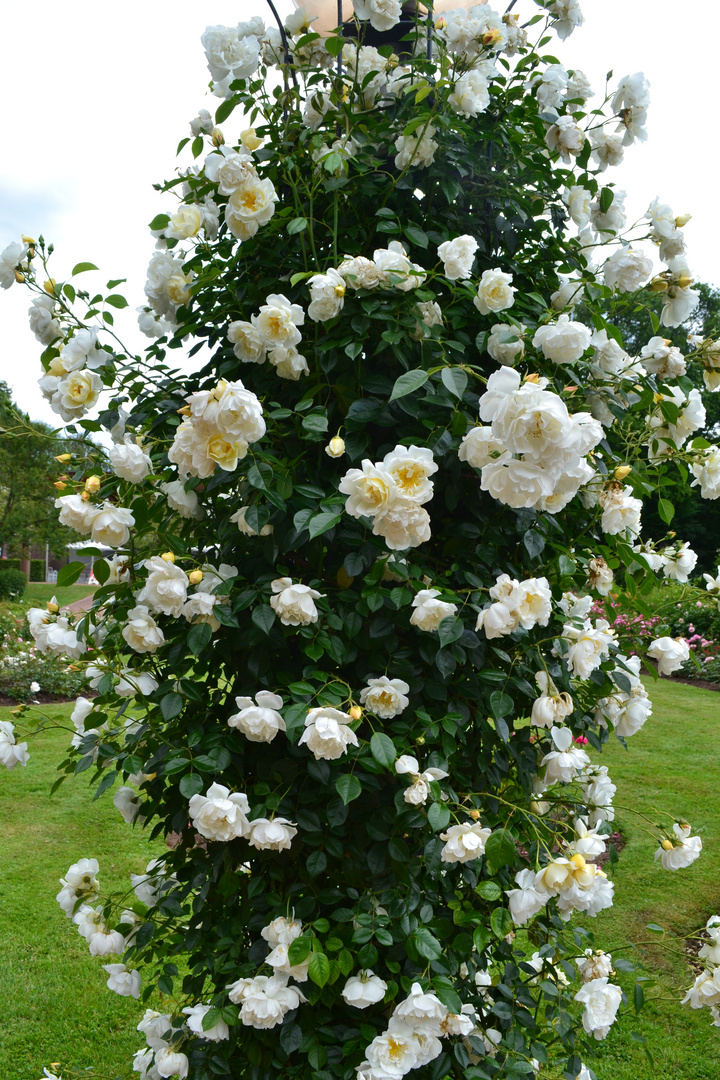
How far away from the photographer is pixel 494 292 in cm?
144

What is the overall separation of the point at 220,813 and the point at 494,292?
1038mm

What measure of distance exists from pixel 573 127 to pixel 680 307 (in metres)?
0.43

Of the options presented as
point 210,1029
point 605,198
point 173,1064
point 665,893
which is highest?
point 605,198

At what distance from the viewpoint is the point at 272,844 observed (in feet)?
4.37

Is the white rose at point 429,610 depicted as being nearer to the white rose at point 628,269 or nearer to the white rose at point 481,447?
the white rose at point 481,447

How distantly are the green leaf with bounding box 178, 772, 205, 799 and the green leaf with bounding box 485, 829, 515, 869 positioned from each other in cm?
50

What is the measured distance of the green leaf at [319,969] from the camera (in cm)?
127

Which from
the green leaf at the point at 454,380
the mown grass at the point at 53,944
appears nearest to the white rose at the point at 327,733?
the green leaf at the point at 454,380

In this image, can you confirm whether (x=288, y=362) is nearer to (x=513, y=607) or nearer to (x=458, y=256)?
(x=458, y=256)

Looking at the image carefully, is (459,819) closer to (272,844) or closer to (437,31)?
(272,844)

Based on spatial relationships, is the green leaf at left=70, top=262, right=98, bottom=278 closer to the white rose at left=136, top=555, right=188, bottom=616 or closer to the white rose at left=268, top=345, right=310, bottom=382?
the white rose at left=268, top=345, right=310, bottom=382

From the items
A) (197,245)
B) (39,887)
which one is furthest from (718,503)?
(197,245)

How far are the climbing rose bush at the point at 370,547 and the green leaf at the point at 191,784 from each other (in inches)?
1.0

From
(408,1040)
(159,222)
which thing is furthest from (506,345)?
(408,1040)
